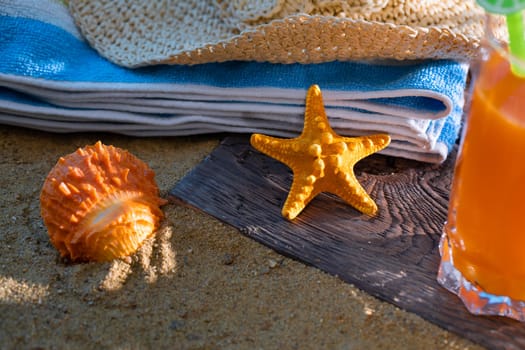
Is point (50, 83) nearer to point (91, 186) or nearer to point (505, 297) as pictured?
point (91, 186)

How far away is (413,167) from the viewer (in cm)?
140

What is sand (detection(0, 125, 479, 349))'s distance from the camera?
1.04m

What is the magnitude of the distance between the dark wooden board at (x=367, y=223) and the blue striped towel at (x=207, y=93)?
8 cm

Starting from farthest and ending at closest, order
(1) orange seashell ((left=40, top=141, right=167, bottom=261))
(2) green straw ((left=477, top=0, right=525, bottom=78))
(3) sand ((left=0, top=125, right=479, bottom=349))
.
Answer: (1) orange seashell ((left=40, top=141, right=167, bottom=261)) < (3) sand ((left=0, top=125, right=479, bottom=349)) < (2) green straw ((left=477, top=0, right=525, bottom=78))

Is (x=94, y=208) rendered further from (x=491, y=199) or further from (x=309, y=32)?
(x=491, y=199)

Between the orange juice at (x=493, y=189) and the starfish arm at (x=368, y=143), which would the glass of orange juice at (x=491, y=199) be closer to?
the orange juice at (x=493, y=189)

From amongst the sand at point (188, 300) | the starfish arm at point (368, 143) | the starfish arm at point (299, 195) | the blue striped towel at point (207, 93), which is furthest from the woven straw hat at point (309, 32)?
the sand at point (188, 300)

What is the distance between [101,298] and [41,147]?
579 mm

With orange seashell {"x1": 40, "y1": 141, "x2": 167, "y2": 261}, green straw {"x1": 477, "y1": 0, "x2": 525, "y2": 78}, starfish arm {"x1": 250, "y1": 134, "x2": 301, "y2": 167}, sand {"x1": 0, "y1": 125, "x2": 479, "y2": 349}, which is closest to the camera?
green straw {"x1": 477, "y1": 0, "x2": 525, "y2": 78}

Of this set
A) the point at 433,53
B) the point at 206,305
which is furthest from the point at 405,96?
the point at 206,305

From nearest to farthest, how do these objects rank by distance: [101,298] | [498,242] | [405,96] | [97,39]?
[498,242], [101,298], [405,96], [97,39]

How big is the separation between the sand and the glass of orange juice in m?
0.10

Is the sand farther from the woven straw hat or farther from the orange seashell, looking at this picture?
the woven straw hat

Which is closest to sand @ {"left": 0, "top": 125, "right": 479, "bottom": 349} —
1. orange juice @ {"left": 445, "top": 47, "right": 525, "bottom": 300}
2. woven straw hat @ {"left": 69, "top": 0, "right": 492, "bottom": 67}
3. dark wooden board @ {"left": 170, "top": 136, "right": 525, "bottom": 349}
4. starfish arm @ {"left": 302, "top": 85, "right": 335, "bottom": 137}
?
dark wooden board @ {"left": 170, "top": 136, "right": 525, "bottom": 349}
